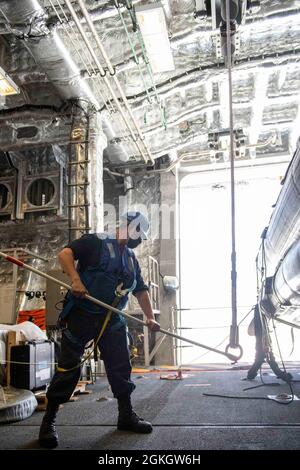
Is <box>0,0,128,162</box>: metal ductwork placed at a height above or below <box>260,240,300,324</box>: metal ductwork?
above

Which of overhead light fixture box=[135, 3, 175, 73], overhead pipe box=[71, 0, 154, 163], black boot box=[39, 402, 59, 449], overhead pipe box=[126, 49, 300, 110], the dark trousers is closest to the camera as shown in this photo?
black boot box=[39, 402, 59, 449]

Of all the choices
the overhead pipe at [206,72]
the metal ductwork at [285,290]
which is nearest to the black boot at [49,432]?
the metal ductwork at [285,290]

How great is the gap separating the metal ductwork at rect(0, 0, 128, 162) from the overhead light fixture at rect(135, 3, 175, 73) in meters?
0.80

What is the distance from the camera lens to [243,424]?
7.28 feet

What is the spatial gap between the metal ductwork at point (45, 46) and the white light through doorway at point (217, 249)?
320cm

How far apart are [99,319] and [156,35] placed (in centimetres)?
304

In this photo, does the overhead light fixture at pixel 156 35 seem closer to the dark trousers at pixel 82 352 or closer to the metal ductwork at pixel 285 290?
the metal ductwork at pixel 285 290

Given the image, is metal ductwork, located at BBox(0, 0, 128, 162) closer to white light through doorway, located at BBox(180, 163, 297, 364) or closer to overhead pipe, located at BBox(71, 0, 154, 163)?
overhead pipe, located at BBox(71, 0, 154, 163)

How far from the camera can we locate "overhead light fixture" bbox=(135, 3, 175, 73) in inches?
145

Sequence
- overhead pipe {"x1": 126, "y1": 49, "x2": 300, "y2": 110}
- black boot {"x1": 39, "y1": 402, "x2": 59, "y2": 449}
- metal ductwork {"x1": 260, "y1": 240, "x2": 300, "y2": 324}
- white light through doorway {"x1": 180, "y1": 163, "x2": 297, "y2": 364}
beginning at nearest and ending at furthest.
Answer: black boot {"x1": 39, "y1": 402, "x2": 59, "y2": 449}, metal ductwork {"x1": 260, "y1": 240, "x2": 300, "y2": 324}, overhead pipe {"x1": 126, "y1": 49, "x2": 300, "y2": 110}, white light through doorway {"x1": 180, "y1": 163, "x2": 297, "y2": 364}

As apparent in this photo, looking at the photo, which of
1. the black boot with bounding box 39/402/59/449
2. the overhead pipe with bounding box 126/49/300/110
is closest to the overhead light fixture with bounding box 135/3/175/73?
the overhead pipe with bounding box 126/49/300/110

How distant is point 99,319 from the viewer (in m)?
2.22

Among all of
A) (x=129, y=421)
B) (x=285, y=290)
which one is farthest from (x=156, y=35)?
(x=129, y=421)

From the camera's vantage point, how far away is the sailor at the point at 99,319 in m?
2.09
